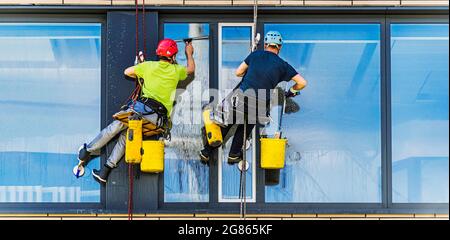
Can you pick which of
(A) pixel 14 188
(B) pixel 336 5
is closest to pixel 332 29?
(B) pixel 336 5

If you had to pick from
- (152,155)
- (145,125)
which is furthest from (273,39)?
(152,155)

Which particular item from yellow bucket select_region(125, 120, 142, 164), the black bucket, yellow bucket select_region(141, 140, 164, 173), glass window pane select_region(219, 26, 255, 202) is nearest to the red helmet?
glass window pane select_region(219, 26, 255, 202)

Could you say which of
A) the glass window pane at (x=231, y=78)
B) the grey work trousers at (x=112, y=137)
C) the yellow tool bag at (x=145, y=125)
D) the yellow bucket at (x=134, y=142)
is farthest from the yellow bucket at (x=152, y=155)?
the glass window pane at (x=231, y=78)

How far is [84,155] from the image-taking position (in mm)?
11648

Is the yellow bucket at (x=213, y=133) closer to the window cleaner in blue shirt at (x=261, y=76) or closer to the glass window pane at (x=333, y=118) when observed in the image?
the window cleaner in blue shirt at (x=261, y=76)

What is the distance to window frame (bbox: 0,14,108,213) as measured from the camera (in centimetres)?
1158

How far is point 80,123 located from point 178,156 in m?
0.92

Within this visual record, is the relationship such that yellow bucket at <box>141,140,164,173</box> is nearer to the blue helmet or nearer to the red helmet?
the red helmet

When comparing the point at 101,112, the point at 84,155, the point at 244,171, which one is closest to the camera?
the point at 244,171

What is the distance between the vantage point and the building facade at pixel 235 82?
11695 mm

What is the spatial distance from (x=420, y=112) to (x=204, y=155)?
1977 millimetres

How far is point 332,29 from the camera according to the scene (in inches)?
468

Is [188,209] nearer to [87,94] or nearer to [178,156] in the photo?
[178,156]

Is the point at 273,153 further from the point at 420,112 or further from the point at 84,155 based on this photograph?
the point at 84,155
